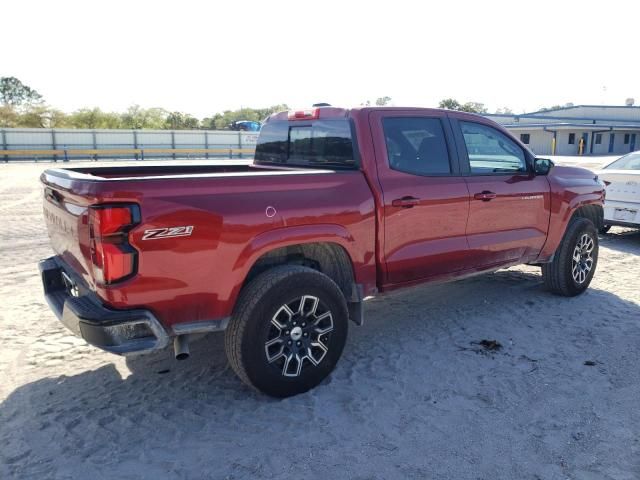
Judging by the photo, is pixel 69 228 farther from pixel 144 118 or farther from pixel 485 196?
pixel 144 118

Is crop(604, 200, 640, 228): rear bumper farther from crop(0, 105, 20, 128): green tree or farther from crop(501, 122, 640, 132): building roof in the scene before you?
crop(0, 105, 20, 128): green tree

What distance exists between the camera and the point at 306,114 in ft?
15.0

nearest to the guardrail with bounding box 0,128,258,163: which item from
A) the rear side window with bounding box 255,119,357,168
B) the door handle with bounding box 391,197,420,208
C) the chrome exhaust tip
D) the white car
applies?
the white car

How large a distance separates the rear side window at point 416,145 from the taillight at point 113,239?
2109mm

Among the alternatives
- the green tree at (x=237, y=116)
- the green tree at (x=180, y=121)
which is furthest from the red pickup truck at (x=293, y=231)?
the green tree at (x=237, y=116)

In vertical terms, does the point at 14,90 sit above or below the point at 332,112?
above

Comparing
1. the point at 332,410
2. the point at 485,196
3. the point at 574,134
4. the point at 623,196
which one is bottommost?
the point at 332,410

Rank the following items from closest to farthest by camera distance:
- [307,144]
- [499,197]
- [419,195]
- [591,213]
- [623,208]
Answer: [419,195] < [307,144] < [499,197] < [591,213] < [623,208]

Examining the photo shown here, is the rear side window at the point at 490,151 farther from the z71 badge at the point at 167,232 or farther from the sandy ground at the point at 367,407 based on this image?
the z71 badge at the point at 167,232

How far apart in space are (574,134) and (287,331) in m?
53.1

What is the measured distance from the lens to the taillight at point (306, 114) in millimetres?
4480

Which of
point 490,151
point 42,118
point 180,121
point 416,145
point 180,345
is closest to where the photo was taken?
point 180,345

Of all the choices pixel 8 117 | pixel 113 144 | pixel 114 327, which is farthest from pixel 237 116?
pixel 114 327

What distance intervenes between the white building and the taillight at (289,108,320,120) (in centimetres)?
4822
